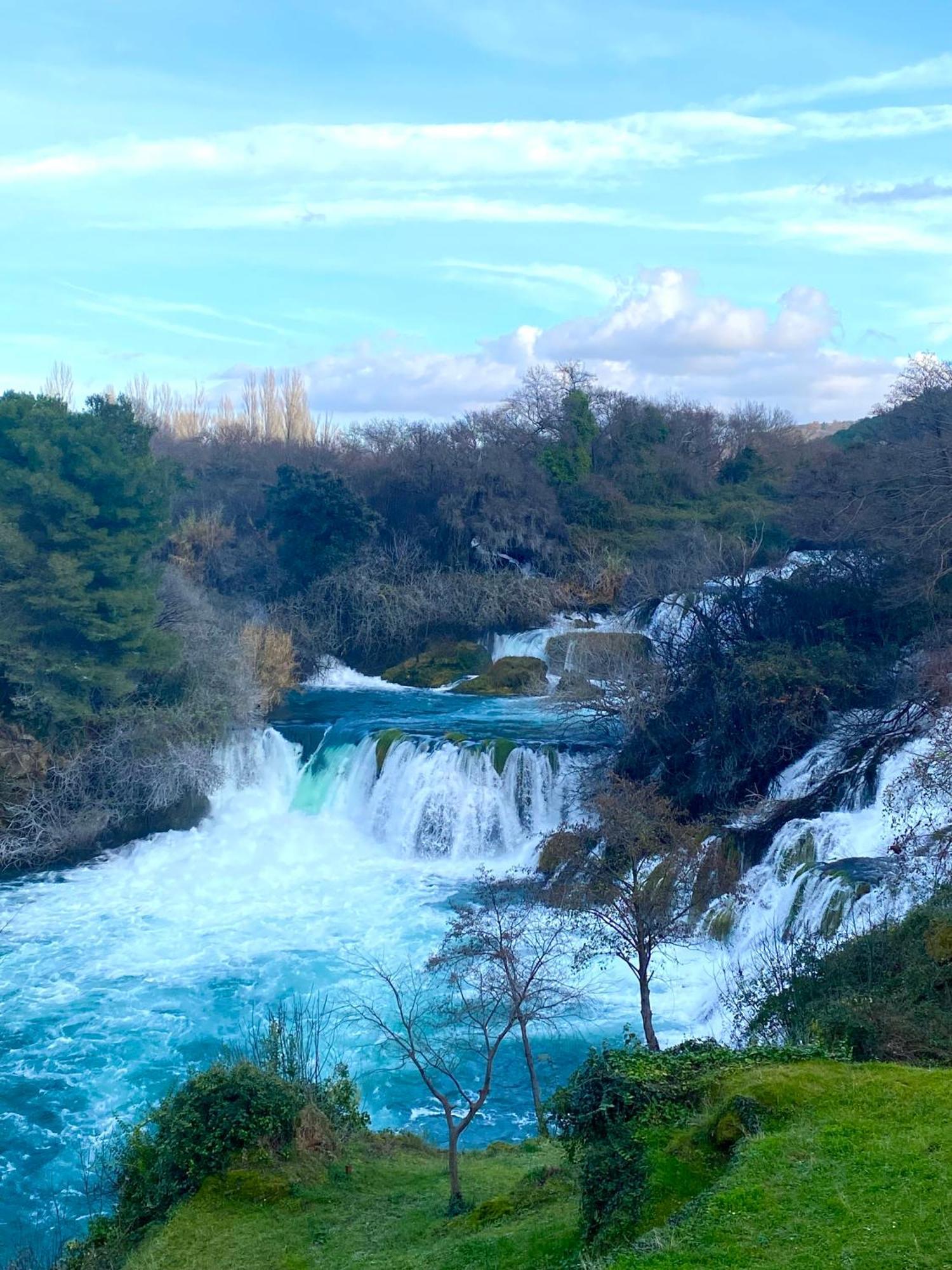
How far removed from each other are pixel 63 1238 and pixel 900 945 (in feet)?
26.0

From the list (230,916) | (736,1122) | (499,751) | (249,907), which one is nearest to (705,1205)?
(736,1122)

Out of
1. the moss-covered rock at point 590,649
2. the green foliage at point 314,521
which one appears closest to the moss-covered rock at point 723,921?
the moss-covered rock at point 590,649

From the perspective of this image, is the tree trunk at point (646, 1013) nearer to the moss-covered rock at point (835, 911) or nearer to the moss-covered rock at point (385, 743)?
the moss-covered rock at point (835, 911)

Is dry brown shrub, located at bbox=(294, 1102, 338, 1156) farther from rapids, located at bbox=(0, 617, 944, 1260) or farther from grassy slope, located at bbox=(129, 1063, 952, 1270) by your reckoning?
rapids, located at bbox=(0, 617, 944, 1260)

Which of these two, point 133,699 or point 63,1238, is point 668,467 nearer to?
point 133,699

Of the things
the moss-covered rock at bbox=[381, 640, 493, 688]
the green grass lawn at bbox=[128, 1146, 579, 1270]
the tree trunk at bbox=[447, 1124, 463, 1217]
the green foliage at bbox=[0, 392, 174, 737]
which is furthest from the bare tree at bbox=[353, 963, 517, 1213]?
the moss-covered rock at bbox=[381, 640, 493, 688]

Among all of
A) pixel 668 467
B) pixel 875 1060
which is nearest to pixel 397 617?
pixel 668 467

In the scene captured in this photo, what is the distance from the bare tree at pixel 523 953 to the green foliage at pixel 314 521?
57.9 feet

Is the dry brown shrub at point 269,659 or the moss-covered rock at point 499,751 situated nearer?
the moss-covered rock at point 499,751

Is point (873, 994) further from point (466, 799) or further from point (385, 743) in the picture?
point (385, 743)

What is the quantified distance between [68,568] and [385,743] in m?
6.82

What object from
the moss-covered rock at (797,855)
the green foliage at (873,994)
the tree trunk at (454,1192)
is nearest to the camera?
the tree trunk at (454,1192)

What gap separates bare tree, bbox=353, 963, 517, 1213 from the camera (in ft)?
37.2

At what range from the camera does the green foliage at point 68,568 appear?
66.2 ft
